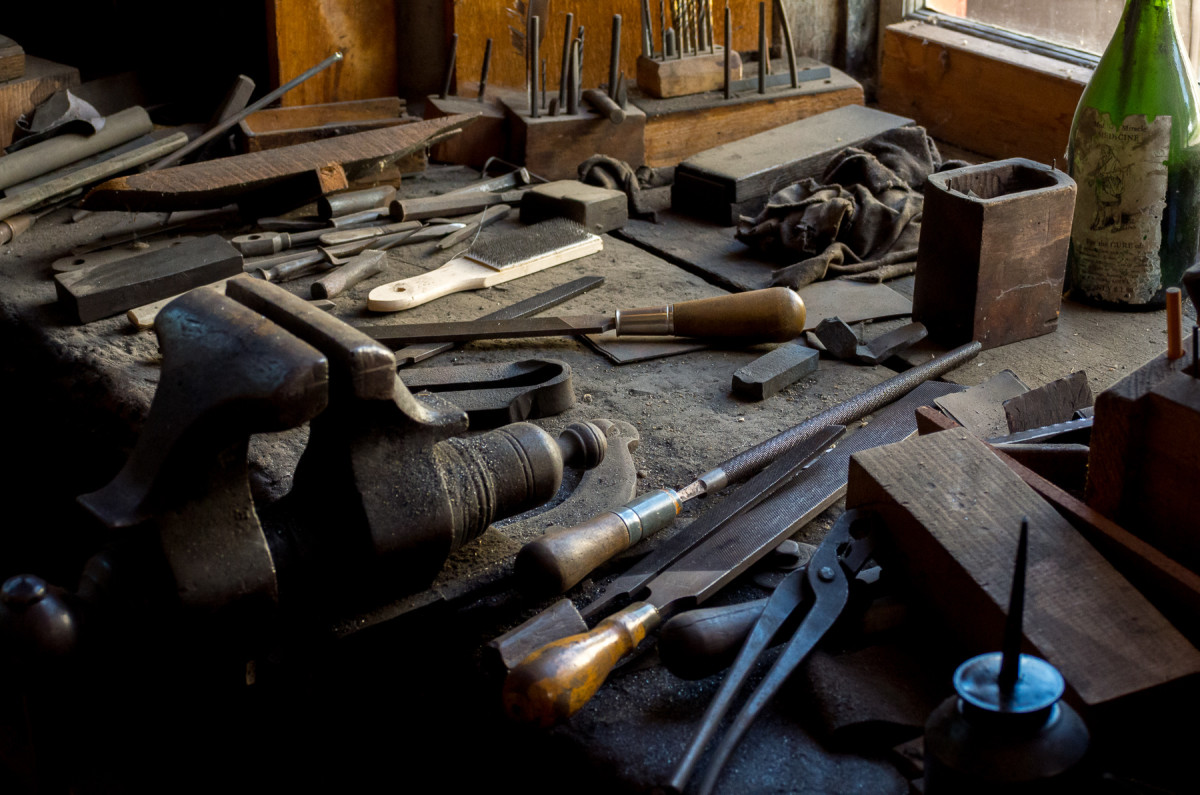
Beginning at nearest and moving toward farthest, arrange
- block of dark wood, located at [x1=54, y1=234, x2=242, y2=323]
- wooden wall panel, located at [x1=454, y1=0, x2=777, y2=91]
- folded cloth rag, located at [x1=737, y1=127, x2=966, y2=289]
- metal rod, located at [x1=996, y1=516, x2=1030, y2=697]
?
metal rod, located at [x1=996, y1=516, x2=1030, y2=697] < block of dark wood, located at [x1=54, y1=234, x2=242, y2=323] < folded cloth rag, located at [x1=737, y1=127, x2=966, y2=289] < wooden wall panel, located at [x1=454, y1=0, x2=777, y2=91]

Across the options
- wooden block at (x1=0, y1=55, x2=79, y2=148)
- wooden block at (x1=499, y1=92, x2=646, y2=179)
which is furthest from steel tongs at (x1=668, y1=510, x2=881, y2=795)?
wooden block at (x1=0, y1=55, x2=79, y2=148)

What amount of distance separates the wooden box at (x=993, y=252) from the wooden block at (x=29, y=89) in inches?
92.8

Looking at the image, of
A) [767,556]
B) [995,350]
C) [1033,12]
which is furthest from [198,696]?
[1033,12]

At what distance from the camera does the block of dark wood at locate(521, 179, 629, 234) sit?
2.32 metres

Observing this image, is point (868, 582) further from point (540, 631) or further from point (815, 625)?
point (540, 631)

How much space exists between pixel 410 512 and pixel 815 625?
41cm

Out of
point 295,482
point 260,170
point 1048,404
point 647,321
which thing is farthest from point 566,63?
point 295,482

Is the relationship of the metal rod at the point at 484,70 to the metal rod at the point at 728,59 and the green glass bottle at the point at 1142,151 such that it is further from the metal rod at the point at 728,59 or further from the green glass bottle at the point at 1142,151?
the green glass bottle at the point at 1142,151

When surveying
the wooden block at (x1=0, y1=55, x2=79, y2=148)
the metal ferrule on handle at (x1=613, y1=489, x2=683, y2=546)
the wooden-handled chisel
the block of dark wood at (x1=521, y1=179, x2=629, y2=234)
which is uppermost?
the wooden block at (x1=0, y1=55, x2=79, y2=148)

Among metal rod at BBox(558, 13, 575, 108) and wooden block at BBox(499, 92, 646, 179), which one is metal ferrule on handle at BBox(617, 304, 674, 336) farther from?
metal rod at BBox(558, 13, 575, 108)

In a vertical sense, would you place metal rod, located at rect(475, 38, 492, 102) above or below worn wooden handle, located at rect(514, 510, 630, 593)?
above

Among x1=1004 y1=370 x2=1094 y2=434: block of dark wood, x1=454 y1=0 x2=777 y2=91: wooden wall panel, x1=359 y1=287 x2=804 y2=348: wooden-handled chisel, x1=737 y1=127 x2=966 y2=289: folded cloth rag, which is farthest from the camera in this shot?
x1=454 y1=0 x2=777 y2=91: wooden wall panel

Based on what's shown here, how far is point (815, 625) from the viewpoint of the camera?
956mm

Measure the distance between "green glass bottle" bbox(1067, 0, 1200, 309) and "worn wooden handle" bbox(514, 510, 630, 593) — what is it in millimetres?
1169
